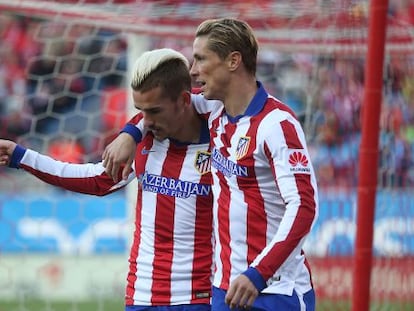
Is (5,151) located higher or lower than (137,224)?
higher

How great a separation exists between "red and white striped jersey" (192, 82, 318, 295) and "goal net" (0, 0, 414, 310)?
94.5 inches

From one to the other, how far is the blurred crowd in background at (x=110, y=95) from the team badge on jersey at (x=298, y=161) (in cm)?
311

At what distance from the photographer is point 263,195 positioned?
145 inches

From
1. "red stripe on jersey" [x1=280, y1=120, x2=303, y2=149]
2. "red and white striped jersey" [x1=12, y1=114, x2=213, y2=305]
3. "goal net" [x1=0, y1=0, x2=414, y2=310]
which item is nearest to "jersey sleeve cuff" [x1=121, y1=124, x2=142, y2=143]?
"red and white striped jersey" [x1=12, y1=114, x2=213, y2=305]

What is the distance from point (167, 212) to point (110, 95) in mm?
4919

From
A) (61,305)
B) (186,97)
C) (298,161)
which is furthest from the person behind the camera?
(61,305)

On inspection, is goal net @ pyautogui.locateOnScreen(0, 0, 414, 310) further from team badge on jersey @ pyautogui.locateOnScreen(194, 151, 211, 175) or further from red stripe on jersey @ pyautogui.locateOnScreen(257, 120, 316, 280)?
red stripe on jersey @ pyautogui.locateOnScreen(257, 120, 316, 280)

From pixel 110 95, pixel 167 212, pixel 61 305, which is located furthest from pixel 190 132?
pixel 110 95

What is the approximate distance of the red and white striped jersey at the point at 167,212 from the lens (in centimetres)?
408

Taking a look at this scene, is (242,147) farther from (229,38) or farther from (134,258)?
(134,258)

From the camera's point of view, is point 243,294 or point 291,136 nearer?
point 243,294

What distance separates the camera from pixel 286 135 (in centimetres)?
357

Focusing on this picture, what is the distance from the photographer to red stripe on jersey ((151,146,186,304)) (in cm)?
409

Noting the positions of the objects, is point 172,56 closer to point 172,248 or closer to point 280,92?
point 172,248
